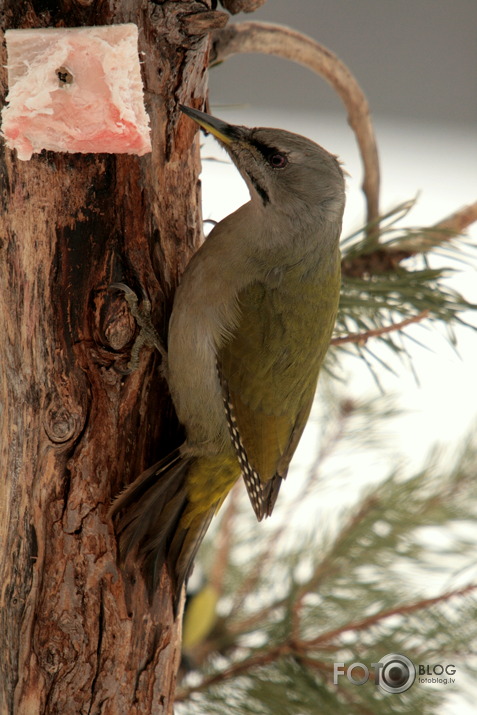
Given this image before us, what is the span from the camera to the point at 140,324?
1307mm

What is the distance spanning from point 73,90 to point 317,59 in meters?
0.68

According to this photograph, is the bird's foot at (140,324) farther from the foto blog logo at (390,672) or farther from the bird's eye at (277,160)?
the foto blog logo at (390,672)

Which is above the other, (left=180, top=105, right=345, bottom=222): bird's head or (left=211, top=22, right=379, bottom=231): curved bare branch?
(left=211, top=22, right=379, bottom=231): curved bare branch

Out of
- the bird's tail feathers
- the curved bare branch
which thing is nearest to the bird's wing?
the bird's tail feathers

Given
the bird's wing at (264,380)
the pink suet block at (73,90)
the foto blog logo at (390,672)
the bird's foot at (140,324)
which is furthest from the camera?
the foto blog logo at (390,672)

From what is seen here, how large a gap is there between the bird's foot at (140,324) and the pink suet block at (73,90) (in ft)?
0.75

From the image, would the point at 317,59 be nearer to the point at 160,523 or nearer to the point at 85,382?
the point at 85,382

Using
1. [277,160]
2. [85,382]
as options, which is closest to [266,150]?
[277,160]

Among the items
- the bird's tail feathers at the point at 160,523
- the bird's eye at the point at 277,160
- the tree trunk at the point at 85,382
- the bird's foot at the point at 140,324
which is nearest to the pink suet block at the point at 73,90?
the tree trunk at the point at 85,382

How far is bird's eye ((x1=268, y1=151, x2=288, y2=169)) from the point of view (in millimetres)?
1489

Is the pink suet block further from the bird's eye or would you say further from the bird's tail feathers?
the bird's tail feathers

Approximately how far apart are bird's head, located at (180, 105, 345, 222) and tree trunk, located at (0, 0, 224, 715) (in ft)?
0.43

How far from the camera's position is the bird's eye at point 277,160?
4.89 ft

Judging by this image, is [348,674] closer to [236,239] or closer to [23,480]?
[23,480]
